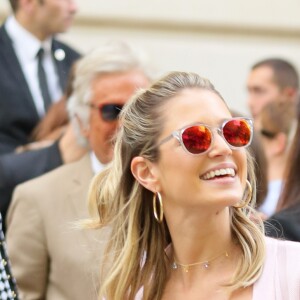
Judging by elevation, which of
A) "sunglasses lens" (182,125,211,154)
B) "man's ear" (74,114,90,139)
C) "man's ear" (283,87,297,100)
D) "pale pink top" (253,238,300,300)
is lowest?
"pale pink top" (253,238,300,300)

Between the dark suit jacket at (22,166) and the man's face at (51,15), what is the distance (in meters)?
1.57

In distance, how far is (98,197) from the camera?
4074 millimetres

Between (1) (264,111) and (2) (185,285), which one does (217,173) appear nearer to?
(2) (185,285)

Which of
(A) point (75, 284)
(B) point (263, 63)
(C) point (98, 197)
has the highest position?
(B) point (263, 63)

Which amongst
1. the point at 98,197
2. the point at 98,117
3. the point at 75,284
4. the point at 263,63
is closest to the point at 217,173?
the point at 98,197

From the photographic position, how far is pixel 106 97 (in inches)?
207

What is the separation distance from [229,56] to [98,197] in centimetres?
510

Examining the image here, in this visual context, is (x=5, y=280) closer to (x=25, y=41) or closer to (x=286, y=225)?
(x=286, y=225)

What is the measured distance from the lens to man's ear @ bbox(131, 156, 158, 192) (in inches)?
147

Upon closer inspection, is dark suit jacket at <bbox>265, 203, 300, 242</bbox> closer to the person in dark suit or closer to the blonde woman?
the blonde woman

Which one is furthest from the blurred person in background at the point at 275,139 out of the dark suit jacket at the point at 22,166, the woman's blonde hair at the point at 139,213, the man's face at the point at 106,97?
the woman's blonde hair at the point at 139,213

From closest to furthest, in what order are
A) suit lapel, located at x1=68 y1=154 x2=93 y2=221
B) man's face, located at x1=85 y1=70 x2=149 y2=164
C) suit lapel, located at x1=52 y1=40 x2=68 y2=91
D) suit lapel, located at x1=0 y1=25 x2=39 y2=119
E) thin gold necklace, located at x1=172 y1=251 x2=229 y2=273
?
thin gold necklace, located at x1=172 y1=251 x2=229 y2=273 < suit lapel, located at x1=68 y1=154 x2=93 y2=221 < man's face, located at x1=85 y1=70 x2=149 y2=164 < suit lapel, located at x1=0 y1=25 x2=39 y2=119 < suit lapel, located at x1=52 y1=40 x2=68 y2=91

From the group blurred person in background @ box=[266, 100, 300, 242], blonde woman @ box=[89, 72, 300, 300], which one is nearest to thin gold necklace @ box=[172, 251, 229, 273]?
blonde woman @ box=[89, 72, 300, 300]

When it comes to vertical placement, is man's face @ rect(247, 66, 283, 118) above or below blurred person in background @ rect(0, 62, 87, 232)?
above
